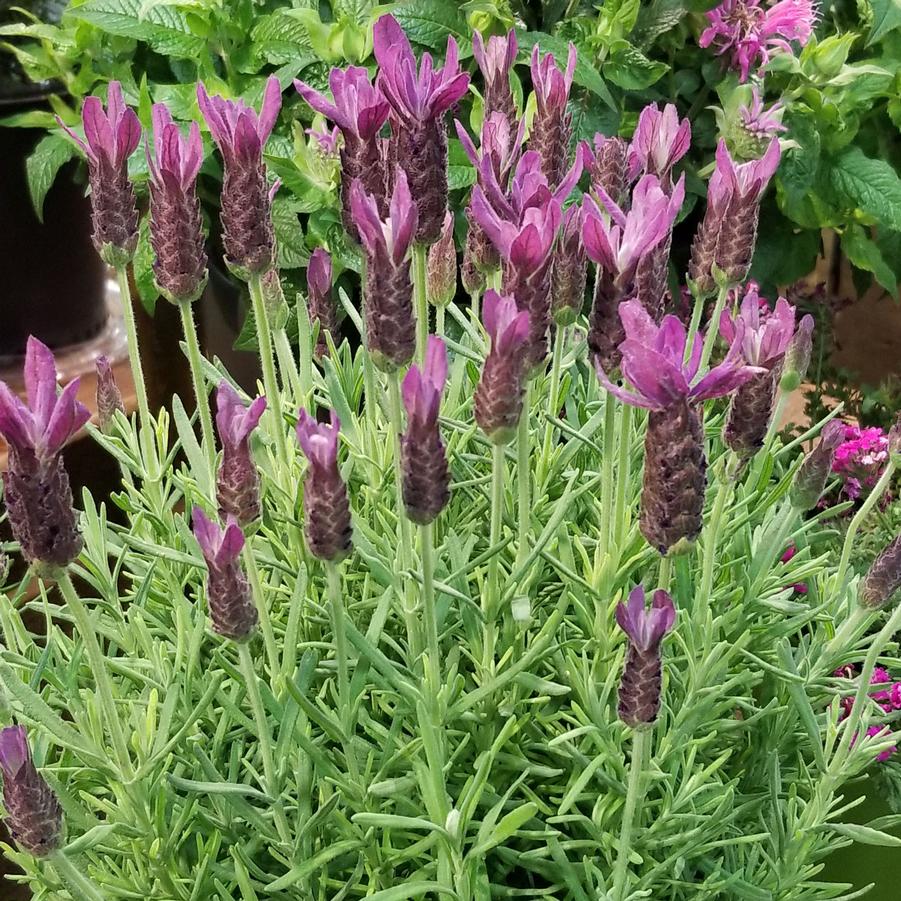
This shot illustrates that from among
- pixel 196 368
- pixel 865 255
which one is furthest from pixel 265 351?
pixel 865 255

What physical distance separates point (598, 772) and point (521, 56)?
712 millimetres

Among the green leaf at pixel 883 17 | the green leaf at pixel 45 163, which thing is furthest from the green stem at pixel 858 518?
the green leaf at pixel 45 163

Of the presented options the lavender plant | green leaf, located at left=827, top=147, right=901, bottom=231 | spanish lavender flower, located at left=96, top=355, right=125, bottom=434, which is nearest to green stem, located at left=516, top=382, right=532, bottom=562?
the lavender plant

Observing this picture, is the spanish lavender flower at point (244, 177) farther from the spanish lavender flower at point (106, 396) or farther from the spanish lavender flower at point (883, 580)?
the spanish lavender flower at point (883, 580)

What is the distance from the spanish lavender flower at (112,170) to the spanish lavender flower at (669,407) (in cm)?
28

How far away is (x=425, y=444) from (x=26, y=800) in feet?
0.69

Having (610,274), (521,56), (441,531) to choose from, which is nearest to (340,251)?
(521,56)

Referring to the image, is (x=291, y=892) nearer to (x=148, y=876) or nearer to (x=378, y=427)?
(x=148, y=876)

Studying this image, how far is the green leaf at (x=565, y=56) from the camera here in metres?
0.91

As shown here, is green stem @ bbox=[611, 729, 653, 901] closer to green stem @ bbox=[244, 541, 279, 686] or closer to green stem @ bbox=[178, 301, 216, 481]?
green stem @ bbox=[244, 541, 279, 686]

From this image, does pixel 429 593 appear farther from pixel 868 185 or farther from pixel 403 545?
pixel 868 185

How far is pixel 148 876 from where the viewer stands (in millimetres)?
521

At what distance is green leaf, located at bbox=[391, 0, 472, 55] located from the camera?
96 centimetres

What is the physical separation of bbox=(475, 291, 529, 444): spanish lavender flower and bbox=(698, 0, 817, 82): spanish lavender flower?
0.72 metres
